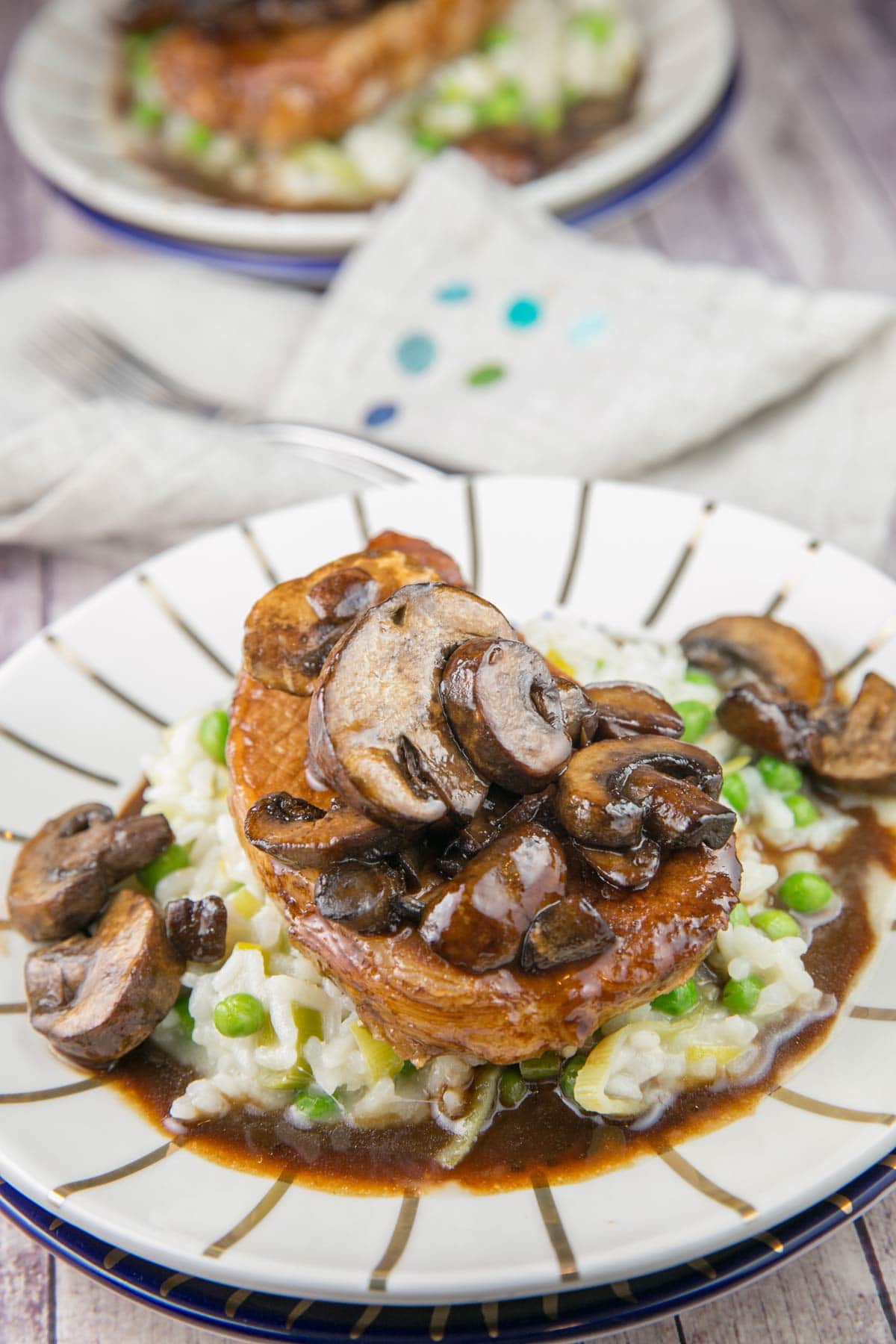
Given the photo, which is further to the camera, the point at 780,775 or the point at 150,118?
the point at 150,118

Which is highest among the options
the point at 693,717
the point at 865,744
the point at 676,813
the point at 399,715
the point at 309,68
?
the point at 309,68

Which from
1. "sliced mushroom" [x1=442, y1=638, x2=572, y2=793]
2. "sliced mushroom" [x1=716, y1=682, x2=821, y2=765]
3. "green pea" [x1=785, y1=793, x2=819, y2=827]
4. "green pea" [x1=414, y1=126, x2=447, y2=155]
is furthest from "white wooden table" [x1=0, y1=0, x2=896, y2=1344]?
"sliced mushroom" [x1=442, y1=638, x2=572, y2=793]

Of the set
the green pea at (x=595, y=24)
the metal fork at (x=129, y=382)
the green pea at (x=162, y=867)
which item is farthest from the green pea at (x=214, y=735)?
the green pea at (x=595, y=24)

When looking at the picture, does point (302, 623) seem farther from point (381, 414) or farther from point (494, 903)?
point (381, 414)

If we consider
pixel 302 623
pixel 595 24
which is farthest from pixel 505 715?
pixel 595 24

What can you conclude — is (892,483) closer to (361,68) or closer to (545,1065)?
(545,1065)

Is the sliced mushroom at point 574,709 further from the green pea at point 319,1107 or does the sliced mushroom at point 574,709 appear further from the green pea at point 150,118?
the green pea at point 150,118
